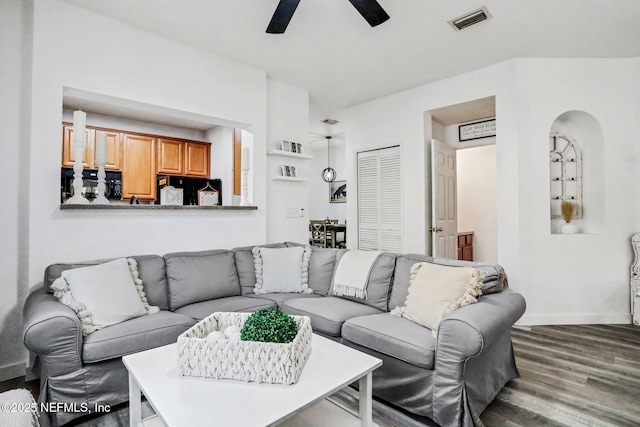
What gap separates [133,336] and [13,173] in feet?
5.24

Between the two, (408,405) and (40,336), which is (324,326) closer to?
(408,405)

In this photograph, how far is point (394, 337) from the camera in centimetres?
199

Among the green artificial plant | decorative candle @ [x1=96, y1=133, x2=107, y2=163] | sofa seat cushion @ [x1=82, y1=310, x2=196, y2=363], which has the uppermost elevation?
decorative candle @ [x1=96, y1=133, x2=107, y2=163]

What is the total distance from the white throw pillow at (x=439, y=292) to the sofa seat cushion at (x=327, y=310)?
1.24ft

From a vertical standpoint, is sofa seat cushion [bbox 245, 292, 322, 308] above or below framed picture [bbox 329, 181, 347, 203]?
below

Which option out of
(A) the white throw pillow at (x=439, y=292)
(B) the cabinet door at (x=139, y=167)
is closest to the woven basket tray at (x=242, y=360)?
(A) the white throw pillow at (x=439, y=292)

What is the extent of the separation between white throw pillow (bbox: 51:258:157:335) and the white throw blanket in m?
1.47

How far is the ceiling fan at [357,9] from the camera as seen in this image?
2150 mm

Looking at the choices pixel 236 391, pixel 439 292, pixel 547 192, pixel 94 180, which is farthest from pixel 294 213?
pixel 236 391

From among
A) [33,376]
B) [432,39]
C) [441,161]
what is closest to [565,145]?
[441,161]

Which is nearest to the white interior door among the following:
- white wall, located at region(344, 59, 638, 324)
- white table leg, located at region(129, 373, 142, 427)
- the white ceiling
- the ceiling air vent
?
white wall, located at region(344, 59, 638, 324)

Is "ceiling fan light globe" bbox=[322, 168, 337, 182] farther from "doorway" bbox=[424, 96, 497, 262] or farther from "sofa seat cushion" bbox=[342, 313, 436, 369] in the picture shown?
"sofa seat cushion" bbox=[342, 313, 436, 369]

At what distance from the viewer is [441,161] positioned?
4.38 metres

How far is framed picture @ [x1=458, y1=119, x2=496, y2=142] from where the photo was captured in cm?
453
